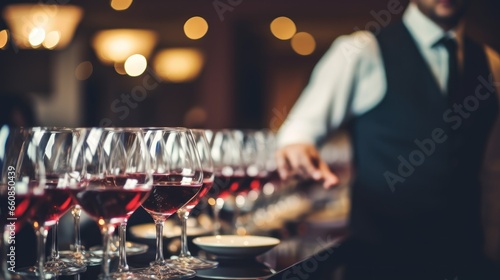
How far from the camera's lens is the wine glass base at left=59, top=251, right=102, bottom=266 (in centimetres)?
133

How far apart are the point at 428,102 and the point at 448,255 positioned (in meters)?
0.54

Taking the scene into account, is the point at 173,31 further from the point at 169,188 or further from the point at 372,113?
the point at 169,188

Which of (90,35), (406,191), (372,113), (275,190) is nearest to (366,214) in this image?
(406,191)

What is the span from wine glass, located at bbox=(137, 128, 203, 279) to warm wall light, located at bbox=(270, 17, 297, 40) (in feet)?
18.4

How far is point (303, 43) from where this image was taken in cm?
878

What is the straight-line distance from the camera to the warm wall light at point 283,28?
7177 millimetres

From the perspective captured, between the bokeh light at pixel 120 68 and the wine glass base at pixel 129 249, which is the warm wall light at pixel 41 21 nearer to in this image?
the bokeh light at pixel 120 68

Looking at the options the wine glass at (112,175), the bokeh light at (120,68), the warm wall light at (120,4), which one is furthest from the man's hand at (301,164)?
the bokeh light at (120,68)

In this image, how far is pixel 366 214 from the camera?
255 cm

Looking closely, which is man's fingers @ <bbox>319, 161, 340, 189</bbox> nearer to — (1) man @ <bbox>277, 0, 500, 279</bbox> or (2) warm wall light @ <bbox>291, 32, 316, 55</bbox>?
(1) man @ <bbox>277, 0, 500, 279</bbox>

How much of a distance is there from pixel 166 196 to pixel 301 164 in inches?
30.6

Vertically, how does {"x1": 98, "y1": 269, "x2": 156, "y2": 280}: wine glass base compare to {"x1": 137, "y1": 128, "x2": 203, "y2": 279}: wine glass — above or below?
below

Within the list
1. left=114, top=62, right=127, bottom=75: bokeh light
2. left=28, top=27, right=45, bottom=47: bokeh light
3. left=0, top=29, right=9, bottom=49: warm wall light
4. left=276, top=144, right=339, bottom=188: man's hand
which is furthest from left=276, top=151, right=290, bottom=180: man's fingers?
left=114, top=62, right=127, bottom=75: bokeh light

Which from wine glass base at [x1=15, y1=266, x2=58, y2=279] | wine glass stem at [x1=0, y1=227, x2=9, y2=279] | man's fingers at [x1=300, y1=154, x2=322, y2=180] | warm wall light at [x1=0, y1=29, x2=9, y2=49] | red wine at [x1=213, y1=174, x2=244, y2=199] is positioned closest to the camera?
wine glass stem at [x1=0, y1=227, x2=9, y2=279]
